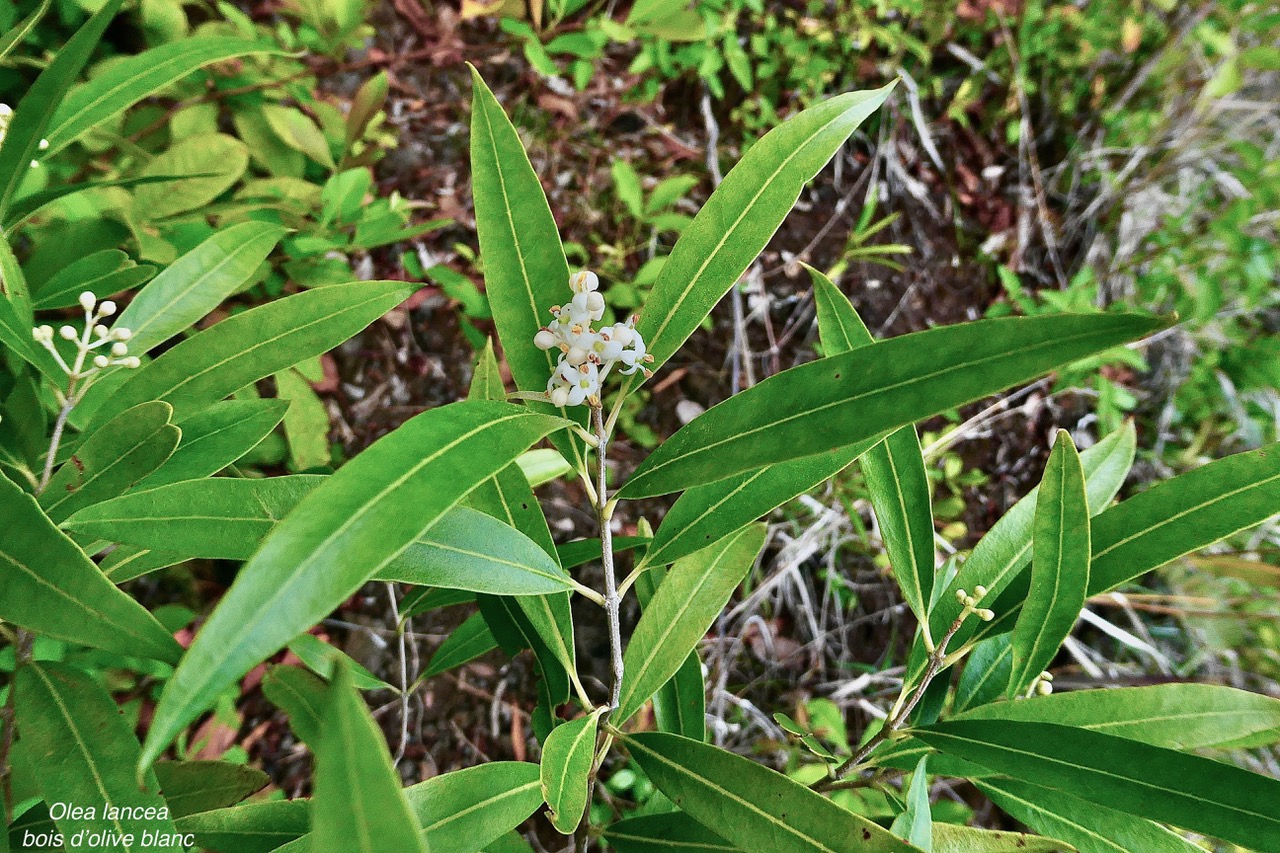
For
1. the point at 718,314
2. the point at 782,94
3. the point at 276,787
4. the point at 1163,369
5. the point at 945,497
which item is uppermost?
the point at 782,94

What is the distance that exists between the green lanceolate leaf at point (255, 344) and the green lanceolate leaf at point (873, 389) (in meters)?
0.35

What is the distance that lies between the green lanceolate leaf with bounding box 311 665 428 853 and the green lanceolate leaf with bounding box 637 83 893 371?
14.8 inches

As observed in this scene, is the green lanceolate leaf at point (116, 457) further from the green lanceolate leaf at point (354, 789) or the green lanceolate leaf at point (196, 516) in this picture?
the green lanceolate leaf at point (354, 789)

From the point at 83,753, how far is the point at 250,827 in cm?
17

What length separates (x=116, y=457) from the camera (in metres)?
0.60

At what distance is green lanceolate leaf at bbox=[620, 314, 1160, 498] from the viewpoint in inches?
14.8

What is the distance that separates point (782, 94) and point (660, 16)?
0.71 m

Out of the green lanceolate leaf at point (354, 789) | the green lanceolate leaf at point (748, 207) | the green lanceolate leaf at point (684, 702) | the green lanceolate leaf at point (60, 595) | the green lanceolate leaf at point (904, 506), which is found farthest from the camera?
the green lanceolate leaf at point (684, 702)

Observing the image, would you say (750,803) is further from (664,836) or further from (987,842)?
(987,842)

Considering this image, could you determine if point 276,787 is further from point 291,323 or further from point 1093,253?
point 1093,253

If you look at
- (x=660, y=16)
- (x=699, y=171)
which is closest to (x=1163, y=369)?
(x=699, y=171)

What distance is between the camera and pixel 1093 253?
2.29 meters

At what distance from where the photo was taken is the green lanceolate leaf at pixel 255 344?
677 millimetres

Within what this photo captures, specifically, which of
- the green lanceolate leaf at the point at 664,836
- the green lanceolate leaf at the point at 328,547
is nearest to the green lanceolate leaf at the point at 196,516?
the green lanceolate leaf at the point at 328,547
